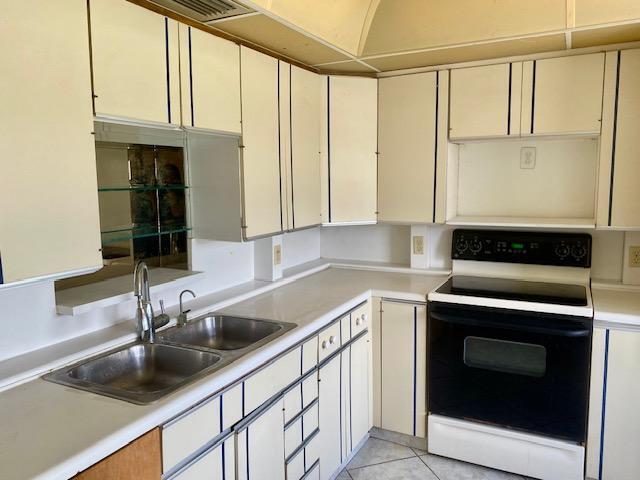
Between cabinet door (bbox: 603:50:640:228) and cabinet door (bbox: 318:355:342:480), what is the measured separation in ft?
5.30

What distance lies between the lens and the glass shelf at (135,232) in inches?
75.2

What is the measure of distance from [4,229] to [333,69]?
2.10 meters

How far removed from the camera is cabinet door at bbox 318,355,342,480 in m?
2.37

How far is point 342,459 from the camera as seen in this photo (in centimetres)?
262

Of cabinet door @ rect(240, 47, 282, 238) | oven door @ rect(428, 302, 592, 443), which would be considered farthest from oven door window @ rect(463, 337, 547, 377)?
cabinet door @ rect(240, 47, 282, 238)

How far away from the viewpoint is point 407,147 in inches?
118

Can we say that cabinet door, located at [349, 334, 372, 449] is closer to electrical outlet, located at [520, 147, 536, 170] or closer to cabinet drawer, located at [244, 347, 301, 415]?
cabinet drawer, located at [244, 347, 301, 415]

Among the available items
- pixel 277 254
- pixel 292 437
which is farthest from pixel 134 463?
pixel 277 254

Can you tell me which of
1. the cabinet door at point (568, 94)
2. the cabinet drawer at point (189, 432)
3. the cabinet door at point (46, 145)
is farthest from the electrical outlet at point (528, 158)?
the cabinet door at point (46, 145)

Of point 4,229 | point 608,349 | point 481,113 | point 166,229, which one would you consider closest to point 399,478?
point 608,349

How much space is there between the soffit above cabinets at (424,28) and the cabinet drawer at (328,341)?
1.36 m

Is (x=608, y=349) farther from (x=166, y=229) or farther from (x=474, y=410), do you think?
(x=166, y=229)

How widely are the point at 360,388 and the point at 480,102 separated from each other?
171 cm

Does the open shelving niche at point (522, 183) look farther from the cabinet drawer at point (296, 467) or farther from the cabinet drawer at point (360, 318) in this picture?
the cabinet drawer at point (296, 467)
